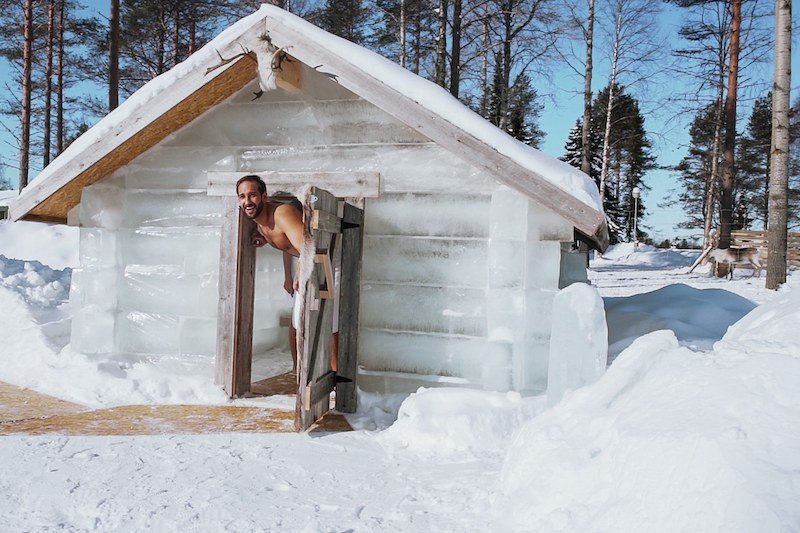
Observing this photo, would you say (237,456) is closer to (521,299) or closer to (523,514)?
(523,514)

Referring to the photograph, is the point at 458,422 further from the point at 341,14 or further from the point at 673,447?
the point at 341,14

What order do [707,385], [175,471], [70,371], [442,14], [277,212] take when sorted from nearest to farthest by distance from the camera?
[707,385]
[175,471]
[277,212]
[70,371]
[442,14]

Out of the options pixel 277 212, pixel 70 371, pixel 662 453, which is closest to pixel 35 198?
pixel 70 371

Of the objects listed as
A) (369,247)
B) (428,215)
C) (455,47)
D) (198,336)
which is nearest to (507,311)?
(428,215)

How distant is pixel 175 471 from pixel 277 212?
7.63 ft

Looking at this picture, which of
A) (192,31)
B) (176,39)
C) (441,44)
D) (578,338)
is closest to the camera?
(578,338)

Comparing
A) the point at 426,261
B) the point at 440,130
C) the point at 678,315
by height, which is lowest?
the point at 678,315

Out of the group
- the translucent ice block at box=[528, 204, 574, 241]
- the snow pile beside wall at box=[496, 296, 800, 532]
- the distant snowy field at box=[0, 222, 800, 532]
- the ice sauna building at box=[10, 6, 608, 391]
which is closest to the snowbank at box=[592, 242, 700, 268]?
the ice sauna building at box=[10, 6, 608, 391]

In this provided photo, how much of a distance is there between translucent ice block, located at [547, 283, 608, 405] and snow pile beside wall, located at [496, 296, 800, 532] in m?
0.58

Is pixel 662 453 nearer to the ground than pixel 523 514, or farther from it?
farther from it

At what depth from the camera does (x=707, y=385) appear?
8.08ft

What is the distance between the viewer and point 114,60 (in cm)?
1486

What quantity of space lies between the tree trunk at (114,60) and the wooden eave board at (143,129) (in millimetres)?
10852

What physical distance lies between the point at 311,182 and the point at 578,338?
8.52 ft
